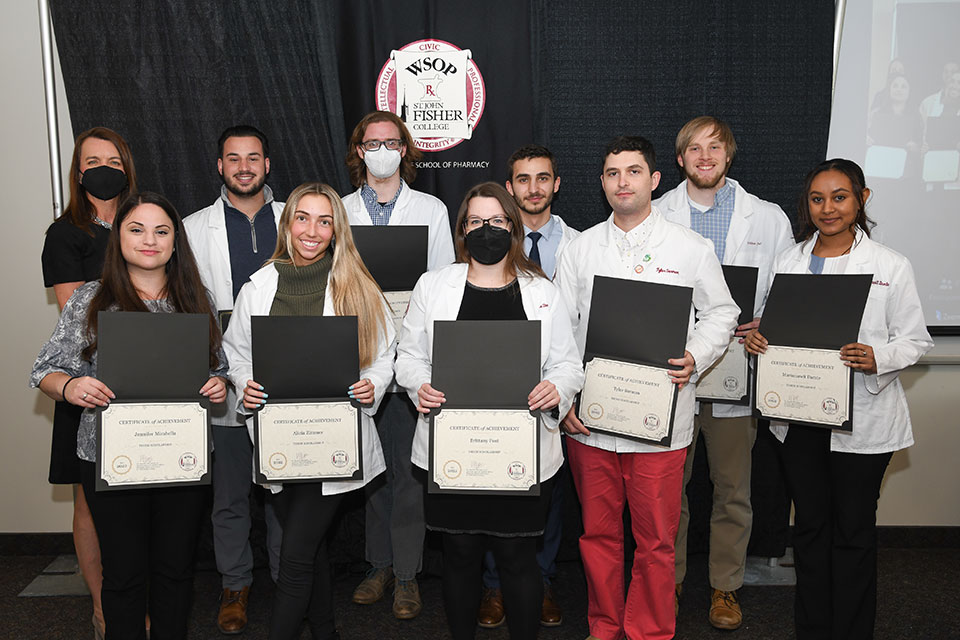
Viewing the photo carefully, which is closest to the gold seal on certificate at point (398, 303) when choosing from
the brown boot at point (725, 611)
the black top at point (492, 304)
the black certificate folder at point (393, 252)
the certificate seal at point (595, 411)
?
the black certificate folder at point (393, 252)

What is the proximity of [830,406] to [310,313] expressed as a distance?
6.03 feet

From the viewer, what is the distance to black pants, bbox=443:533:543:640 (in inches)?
89.6

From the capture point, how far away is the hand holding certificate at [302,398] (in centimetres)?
217

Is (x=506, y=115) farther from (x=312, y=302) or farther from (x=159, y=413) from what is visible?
(x=159, y=413)

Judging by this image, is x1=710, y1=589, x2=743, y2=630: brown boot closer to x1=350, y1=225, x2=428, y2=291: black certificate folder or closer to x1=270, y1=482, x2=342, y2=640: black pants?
x1=270, y1=482, x2=342, y2=640: black pants

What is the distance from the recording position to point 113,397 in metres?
2.08

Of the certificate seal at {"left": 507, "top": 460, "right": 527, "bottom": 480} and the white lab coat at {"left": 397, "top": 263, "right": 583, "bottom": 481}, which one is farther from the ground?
the white lab coat at {"left": 397, "top": 263, "right": 583, "bottom": 481}

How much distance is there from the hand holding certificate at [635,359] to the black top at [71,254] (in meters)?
1.92

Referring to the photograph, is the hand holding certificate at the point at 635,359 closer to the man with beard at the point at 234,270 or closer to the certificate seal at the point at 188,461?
the certificate seal at the point at 188,461

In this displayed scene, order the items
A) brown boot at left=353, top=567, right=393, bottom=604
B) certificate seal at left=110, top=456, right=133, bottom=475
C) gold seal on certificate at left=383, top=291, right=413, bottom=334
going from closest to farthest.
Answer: certificate seal at left=110, top=456, right=133, bottom=475 → gold seal on certificate at left=383, top=291, right=413, bottom=334 → brown boot at left=353, top=567, right=393, bottom=604

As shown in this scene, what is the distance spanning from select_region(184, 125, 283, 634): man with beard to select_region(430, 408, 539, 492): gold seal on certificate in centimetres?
117

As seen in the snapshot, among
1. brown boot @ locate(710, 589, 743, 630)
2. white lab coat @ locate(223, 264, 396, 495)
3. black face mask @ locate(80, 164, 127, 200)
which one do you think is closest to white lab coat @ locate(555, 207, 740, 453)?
white lab coat @ locate(223, 264, 396, 495)


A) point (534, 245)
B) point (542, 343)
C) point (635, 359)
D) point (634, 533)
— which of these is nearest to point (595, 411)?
point (635, 359)

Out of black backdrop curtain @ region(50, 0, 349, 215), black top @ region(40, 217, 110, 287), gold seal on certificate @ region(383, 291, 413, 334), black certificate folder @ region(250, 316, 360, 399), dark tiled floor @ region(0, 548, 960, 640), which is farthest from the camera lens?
black backdrop curtain @ region(50, 0, 349, 215)
